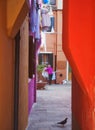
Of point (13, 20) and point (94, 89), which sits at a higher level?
point (13, 20)

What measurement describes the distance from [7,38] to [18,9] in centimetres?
48

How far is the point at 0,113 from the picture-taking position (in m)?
4.82

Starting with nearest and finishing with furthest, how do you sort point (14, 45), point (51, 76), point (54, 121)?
1. point (14, 45)
2. point (54, 121)
3. point (51, 76)

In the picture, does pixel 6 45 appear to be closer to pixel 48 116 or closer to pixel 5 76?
pixel 5 76

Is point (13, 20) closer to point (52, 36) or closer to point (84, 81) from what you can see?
point (84, 81)

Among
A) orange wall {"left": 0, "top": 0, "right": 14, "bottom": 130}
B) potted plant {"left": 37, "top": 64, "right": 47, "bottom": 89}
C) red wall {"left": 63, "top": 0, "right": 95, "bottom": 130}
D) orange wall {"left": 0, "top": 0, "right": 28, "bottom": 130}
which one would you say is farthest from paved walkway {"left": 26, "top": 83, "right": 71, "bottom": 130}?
potted plant {"left": 37, "top": 64, "right": 47, "bottom": 89}

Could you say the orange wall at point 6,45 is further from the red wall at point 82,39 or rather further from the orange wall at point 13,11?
the red wall at point 82,39

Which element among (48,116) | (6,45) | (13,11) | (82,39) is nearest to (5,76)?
(6,45)

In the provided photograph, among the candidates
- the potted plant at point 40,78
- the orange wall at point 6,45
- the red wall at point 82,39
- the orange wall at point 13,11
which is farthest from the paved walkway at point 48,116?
the potted plant at point 40,78

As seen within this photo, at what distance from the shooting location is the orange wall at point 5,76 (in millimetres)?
4871

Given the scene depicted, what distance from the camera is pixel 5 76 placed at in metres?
5.01

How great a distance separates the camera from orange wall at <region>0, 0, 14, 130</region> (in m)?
4.87

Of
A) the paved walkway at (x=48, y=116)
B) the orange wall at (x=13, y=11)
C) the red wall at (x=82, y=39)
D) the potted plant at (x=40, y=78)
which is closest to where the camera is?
the red wall at (x=82, y=39)

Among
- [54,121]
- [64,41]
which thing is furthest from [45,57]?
[64,41]
